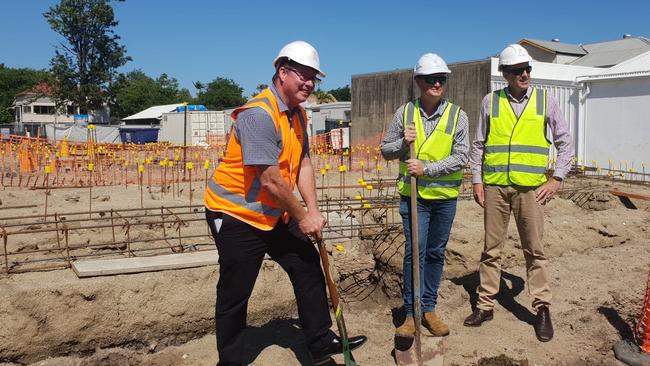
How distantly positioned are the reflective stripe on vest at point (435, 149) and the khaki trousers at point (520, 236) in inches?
19.9

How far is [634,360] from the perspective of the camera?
3.43 m

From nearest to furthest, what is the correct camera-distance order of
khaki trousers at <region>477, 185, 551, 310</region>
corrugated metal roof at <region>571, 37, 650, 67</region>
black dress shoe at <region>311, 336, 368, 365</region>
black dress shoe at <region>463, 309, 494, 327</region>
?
1. black dress shoe at <region>311, 336, 368, 365</region>
2. khaki trousers at <region>477, 185, 551, 310</region>
3. black dress shoe at <region>463, 309, 494, 327</region>
4. corrugated metal roof at <region>571, 37, 650, 67</region>

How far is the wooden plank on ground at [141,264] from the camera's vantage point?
3.73m

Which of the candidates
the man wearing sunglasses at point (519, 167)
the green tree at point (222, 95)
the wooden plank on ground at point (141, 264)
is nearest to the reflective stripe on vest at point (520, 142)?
the man wearing sunglasses at point (519, 167)

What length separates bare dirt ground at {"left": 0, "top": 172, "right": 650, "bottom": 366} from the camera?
11.4ft

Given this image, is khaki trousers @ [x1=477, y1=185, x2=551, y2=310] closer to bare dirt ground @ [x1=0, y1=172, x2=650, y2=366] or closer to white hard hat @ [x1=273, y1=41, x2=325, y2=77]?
bare dirt ground @ [x1=0, y1=172, x2=650, y2=366]

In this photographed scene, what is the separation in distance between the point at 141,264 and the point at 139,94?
68.4 m

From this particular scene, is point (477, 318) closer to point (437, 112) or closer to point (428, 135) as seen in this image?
point (428, 135)

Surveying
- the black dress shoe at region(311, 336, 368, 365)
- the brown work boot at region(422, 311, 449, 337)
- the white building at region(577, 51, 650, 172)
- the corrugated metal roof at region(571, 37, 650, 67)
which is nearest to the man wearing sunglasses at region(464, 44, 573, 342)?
the brown work boot at region(422, 311, 449, 337)

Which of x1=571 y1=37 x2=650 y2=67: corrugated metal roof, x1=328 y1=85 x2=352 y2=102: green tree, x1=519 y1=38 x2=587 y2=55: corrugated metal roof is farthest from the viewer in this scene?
x1=328 y1=85 x2=352 y2=102: green tree

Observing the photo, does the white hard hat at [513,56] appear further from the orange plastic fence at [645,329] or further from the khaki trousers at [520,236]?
the orange plastic fence at [645,329]

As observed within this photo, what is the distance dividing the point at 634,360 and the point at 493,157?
162cm

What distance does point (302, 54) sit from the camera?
9.36ft

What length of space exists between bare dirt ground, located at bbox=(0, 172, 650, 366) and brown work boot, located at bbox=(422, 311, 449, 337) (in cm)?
9
